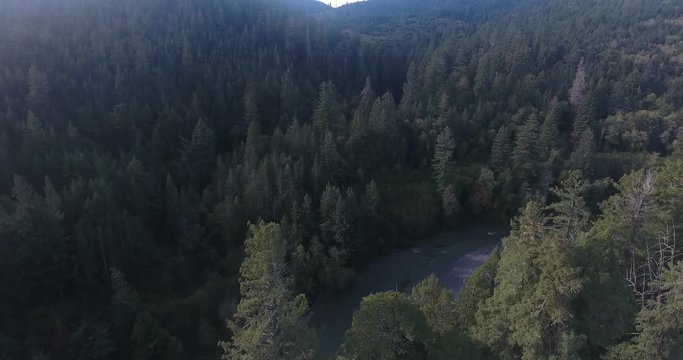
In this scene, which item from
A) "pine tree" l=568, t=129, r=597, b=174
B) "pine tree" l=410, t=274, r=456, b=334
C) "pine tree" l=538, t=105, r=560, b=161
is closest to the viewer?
"pine tree" l=410, t=274, r=456, b=334

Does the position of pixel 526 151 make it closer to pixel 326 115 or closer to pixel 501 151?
pixel 501 151

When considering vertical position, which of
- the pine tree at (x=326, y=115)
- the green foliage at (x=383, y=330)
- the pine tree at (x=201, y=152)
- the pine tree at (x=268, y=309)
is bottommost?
the pine tree at (x=201, y=152)

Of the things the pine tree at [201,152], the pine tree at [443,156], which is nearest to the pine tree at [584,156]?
the pine tree at [443,156]

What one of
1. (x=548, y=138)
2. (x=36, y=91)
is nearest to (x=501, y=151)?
(x=548, y=138)

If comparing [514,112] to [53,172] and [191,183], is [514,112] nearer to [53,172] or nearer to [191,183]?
[191,183]

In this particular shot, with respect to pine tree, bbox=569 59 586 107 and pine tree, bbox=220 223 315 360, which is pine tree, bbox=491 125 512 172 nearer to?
pine tree, bbox=569 59 586 107

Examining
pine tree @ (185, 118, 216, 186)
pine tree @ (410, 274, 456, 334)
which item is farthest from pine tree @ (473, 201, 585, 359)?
pine tree @ (185, 118, 216, 186)

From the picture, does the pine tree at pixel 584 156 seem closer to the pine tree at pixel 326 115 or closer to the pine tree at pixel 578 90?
the pine tree at pixel 578 90
